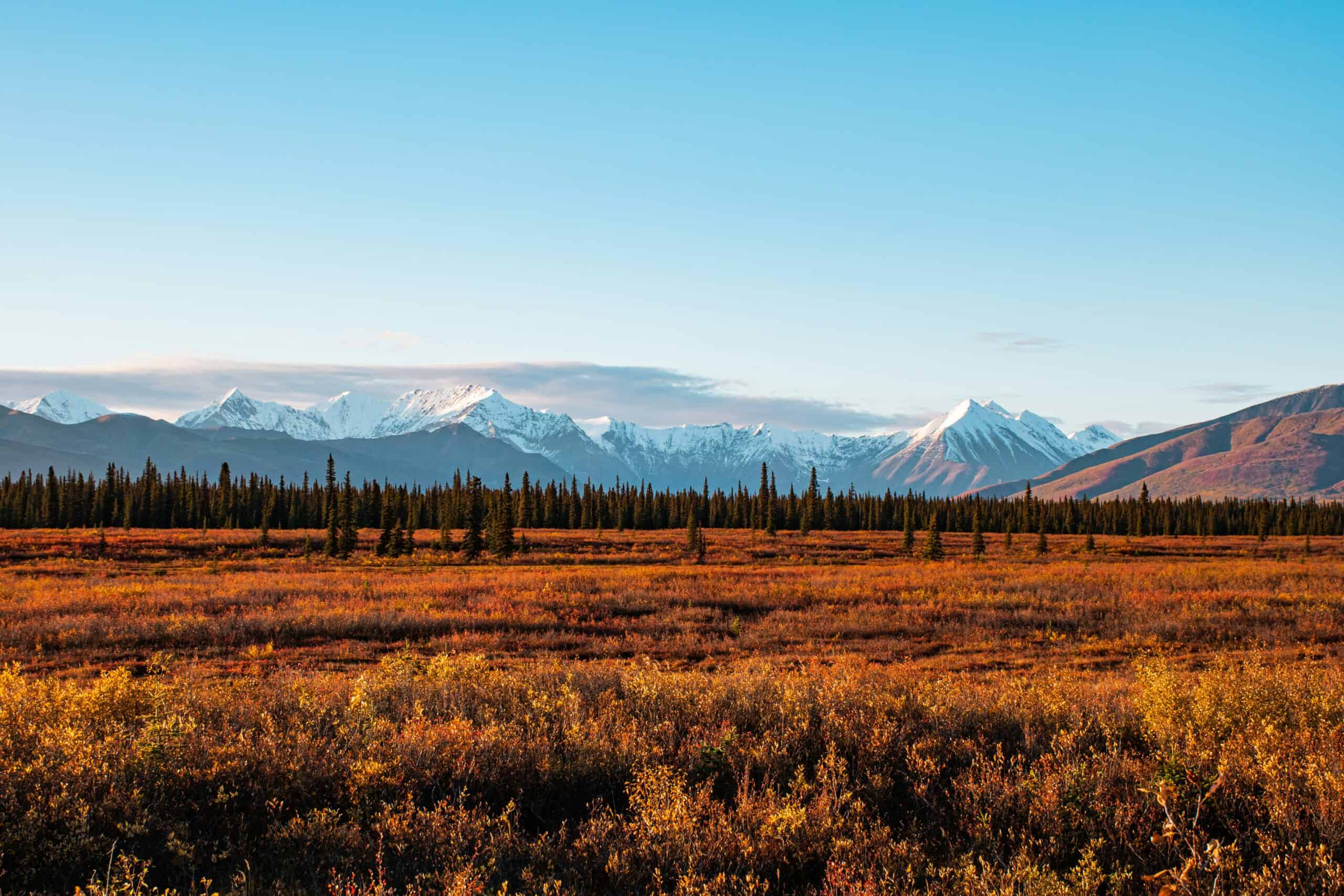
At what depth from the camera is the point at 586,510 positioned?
132m

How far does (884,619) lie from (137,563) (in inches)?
1790

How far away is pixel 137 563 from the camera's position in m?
44.8

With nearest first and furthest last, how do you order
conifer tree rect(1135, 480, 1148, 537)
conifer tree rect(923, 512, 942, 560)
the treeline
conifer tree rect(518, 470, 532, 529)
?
conifer tree rect(923, 512, 942, 560) → the treeline → conifer tree rect(518, 470, 532, 529) → conifer tree rect(1135, 480, 1148, 537)

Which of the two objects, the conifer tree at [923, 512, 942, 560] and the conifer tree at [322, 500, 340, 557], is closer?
the conifer tree at [322, 500, 340, 557]

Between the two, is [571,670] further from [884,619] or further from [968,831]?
[884,619]

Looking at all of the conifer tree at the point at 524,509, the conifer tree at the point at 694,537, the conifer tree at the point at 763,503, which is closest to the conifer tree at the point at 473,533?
the conifer tree at the point at 694,537

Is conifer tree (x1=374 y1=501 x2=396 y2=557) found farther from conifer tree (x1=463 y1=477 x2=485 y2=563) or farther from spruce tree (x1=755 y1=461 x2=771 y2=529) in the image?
spruce tree (x1=755 y1=461 x2=771 y2=529)

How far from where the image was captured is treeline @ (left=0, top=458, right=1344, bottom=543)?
106m

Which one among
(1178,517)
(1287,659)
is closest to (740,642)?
(1287,659)

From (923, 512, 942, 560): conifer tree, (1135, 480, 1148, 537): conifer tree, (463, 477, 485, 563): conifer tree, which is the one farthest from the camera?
(1135, 480, 1148, 537): conifer tree

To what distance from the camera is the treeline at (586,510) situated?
106438 mm

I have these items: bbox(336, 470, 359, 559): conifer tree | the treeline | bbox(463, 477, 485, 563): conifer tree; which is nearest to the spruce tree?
the treeline

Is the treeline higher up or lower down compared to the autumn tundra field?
lower down

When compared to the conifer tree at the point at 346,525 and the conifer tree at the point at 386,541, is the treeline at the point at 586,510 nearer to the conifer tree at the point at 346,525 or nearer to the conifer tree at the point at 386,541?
the conifer tree at the point at 346,525
